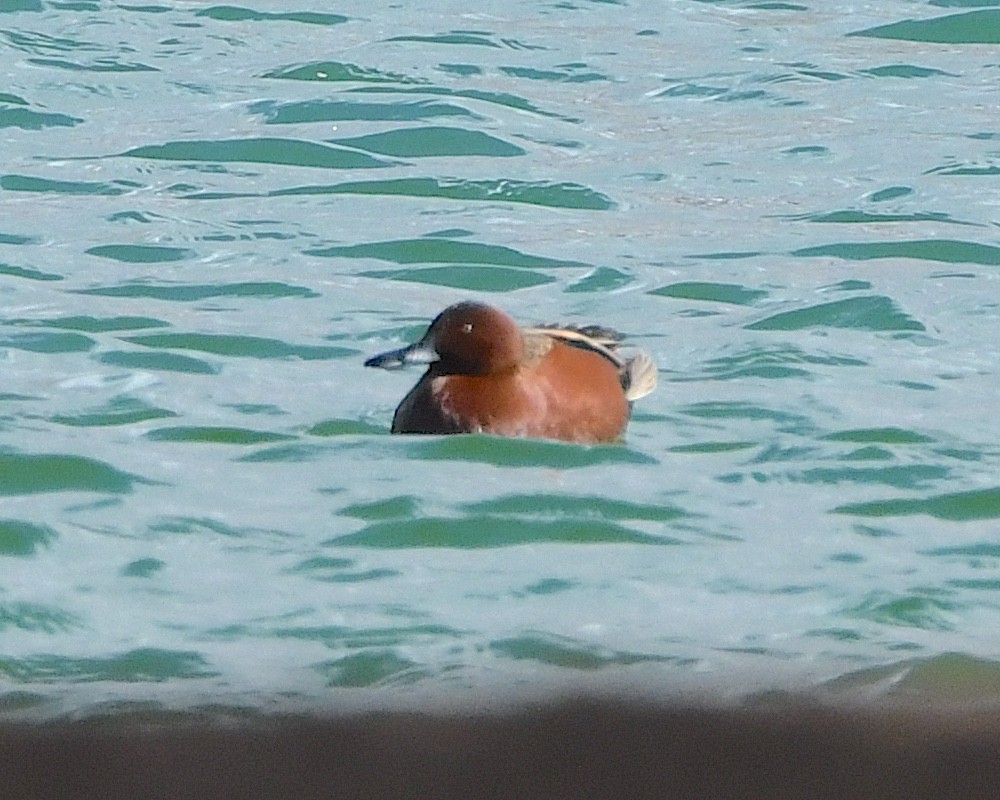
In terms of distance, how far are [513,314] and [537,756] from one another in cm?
749


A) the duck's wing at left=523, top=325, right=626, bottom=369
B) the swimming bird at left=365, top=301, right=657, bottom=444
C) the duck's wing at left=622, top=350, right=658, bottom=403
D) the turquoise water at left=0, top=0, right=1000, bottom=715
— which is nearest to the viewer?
the turquoise water at left=0, top=0, right=1000, bottom=715

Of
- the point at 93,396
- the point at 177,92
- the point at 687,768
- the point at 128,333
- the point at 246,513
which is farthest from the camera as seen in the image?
the point at 177,92

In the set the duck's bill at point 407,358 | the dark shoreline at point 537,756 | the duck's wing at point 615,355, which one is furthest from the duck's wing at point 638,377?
the dark shoreline at point 537,756

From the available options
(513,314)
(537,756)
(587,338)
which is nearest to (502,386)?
(587,338)

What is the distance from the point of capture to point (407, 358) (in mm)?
6062

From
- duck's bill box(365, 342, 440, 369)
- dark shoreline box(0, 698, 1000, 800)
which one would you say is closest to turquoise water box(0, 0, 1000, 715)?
dark shoreline box(0, 698, 1000, 800)

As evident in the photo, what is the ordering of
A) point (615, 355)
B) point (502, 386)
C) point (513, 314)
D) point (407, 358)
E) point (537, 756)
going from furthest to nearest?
point (513, 314)
point (615, 355)
point (407, 358)
point (502, 386)
point (537, 756)

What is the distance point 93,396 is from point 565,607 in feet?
9.16

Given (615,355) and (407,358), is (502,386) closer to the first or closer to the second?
(407,358)

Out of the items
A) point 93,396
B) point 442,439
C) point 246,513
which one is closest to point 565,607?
point 246,513

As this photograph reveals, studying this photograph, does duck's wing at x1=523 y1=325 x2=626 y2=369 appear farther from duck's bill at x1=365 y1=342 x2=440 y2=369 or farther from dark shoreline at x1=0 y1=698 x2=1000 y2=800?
dark shoreline at x1=0 y1=698 x2=1000 y2=800

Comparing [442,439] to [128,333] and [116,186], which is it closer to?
[128,333]

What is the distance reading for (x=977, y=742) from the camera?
0.69 metres

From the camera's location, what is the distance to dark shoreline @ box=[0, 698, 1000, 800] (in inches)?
26.5
